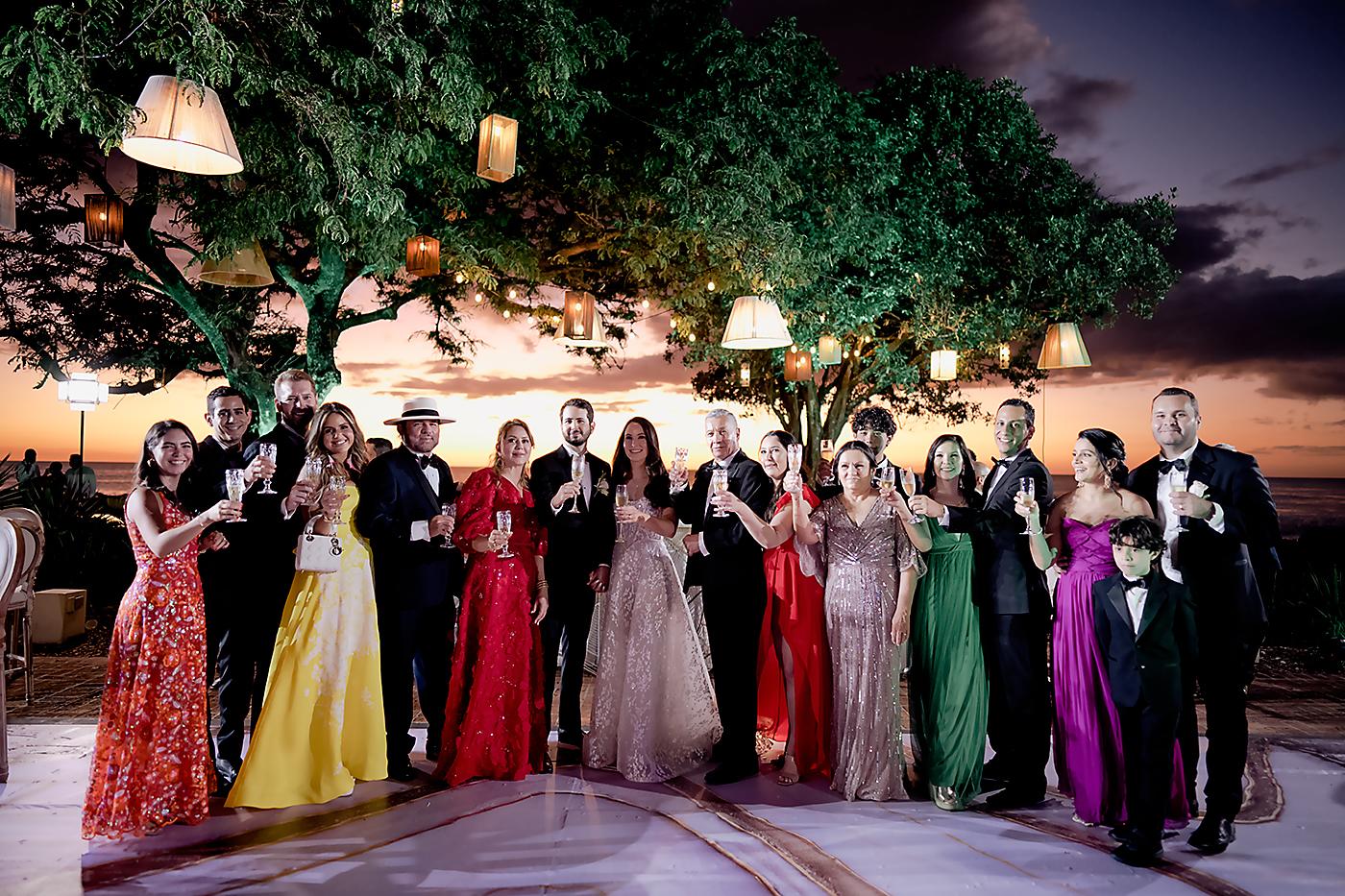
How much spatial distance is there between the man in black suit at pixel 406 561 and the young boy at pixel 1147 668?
3113 millimetres

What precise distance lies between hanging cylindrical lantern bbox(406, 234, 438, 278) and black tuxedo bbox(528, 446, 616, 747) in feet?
11.3

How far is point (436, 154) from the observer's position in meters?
6.15

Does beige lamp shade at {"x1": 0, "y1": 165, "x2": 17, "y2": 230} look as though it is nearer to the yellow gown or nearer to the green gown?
the yellow gown

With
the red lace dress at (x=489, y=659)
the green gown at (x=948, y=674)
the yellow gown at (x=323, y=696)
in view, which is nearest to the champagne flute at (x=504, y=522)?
the red lace dress at (x=489, y=659)

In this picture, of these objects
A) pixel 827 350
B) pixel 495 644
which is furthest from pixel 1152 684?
pixel 827 350

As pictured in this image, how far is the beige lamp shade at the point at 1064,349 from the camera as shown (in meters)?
8.34

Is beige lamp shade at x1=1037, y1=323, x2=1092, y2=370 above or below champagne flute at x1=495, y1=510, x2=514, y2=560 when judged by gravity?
above

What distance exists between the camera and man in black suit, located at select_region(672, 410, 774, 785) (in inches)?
171

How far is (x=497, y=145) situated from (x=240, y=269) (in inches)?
88.9

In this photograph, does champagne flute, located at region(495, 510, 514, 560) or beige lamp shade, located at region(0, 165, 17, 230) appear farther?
beige lamp shade, located at region(0, 165, 17, 230)

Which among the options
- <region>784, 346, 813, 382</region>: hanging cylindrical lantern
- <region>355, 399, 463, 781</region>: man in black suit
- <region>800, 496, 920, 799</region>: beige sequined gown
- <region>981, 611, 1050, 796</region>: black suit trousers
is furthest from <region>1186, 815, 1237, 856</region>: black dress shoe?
<region>784, 346, 813, 382</region>: hanging cylindrical lantern

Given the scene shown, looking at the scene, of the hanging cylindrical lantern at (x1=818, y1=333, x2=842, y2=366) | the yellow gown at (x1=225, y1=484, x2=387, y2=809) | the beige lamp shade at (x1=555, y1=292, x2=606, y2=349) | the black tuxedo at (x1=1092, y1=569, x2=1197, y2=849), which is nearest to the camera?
the black tuxedo at (x1=1092, y1=569, x2=1197, y2=849)

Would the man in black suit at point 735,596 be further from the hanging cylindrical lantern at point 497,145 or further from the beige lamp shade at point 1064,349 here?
the beige lamp shade at point 1064,349

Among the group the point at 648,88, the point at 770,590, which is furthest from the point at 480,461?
the point at 648,88
